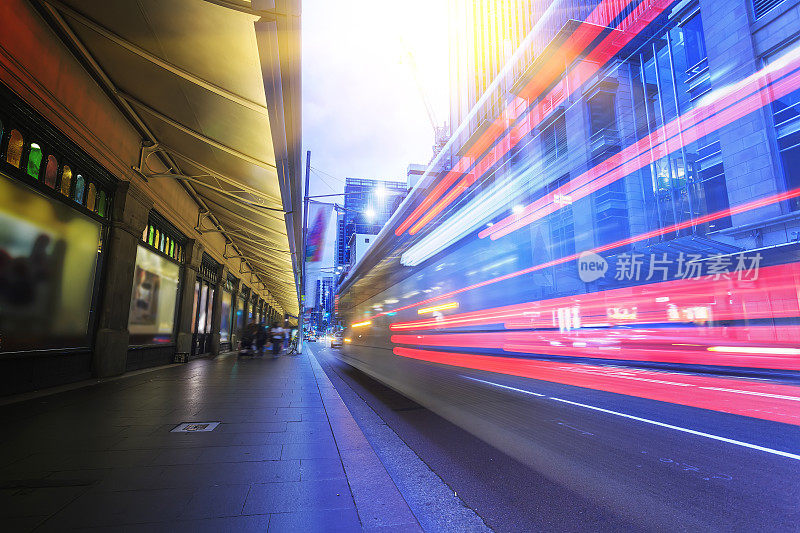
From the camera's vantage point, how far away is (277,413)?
553 cm

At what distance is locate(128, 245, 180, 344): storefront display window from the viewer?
384 inches

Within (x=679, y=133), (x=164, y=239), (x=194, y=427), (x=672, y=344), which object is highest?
(x=679, y=133)

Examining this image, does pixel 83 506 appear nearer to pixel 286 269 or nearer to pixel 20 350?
pixel 20 350

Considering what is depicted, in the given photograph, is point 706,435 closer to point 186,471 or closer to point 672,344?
point 186,471

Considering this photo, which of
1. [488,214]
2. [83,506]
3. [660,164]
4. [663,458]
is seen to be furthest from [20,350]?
[660,164]

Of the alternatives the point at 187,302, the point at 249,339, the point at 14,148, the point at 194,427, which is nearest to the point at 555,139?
the point at 249,339

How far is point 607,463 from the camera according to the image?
12.7 feet

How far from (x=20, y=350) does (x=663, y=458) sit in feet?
28.3

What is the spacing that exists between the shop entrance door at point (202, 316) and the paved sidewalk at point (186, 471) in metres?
10.0

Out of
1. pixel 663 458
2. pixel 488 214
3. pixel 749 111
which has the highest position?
pixel 749 111

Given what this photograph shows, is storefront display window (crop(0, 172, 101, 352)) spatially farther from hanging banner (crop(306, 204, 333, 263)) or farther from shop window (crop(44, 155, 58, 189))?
hanging banner (crop(306, 204, 333, 263))

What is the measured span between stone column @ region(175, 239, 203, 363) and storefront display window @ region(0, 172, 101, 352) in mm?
5705

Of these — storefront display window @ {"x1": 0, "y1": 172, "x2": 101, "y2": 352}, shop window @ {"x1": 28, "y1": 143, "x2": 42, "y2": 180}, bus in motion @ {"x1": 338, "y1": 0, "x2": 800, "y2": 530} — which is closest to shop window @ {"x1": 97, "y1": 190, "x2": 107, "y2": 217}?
storefront display window @ {"x1": 0, "y1": 172, "x2": 101, "y2": 352}

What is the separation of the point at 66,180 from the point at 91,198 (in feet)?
2.71
